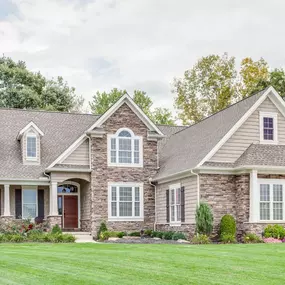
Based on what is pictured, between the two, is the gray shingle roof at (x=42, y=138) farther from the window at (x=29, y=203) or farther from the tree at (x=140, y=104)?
the tree at (x=140, y=104)

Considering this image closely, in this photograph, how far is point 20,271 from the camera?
12367 mm

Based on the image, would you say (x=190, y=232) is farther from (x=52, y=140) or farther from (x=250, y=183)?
(x=52, y=140)

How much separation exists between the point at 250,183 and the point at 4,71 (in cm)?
2986

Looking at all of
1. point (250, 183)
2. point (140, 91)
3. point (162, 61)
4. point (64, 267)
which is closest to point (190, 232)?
point (250, 183)

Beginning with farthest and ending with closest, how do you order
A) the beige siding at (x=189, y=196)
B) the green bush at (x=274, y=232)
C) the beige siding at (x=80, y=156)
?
the beige siding at (x=80, y=156) < the beige siding at (x=189, y=196) < the green bush at (x=274, y=232)

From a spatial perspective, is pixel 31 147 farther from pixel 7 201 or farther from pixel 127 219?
pixel 127 219

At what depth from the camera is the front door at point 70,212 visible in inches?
1215

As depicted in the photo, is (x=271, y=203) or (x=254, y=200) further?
(x=271, y=203)

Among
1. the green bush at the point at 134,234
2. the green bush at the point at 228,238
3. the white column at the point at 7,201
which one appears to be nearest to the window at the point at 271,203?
the green bush at the point at 228,238

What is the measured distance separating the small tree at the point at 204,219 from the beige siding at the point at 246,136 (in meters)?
2.30

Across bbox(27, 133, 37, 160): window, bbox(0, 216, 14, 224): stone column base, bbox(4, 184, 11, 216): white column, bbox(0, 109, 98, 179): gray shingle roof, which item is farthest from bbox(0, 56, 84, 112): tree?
bbox(0, 216, 14, 224): stone column base

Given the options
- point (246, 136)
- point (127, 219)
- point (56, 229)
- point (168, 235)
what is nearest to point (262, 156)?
point (246, 136)

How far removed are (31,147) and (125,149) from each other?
4.89 metres

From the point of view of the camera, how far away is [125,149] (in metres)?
29.9
